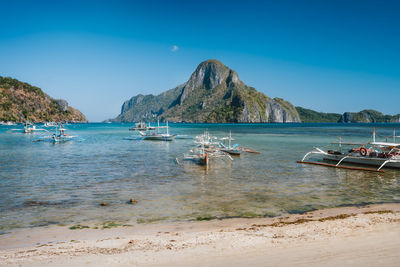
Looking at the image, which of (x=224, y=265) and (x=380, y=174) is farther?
(x=380, y=174)

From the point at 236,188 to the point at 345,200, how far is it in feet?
19.8

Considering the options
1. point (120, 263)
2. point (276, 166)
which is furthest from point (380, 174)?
→ point (120, 263)

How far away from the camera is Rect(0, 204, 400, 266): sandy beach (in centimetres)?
664

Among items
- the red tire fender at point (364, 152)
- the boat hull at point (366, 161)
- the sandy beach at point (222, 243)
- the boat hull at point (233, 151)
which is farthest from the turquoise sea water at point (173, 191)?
the boat hull at point (233, 151)

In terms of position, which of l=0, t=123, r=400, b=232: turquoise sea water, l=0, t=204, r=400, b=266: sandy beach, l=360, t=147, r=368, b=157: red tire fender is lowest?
l=0, t=123, r=400, b=232: turquoise sea water

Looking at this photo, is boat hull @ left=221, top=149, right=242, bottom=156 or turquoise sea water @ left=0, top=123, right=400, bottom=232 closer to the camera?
turquoise sea water @ left=0, top=123, right=400, bottom=232

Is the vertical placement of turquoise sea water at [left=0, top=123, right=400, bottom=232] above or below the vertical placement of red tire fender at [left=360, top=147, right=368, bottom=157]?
below

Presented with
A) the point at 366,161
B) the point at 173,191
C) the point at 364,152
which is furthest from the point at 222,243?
the point at 364,152

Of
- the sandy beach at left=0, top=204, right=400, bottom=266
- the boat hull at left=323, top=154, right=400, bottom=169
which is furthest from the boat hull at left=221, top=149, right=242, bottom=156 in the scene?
the sandy beach at left=0, top=204, right=400, bottom=266

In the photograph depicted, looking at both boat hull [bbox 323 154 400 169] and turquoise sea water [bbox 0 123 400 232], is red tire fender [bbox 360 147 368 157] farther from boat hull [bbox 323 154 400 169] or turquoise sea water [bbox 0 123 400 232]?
turquoise sea water [bbox 0 123 400 232]

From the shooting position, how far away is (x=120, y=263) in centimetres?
651

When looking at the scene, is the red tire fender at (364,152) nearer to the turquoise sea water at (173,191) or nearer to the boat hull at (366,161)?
the boat hull at (366,161)

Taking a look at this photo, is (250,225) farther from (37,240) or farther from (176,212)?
(37,240)

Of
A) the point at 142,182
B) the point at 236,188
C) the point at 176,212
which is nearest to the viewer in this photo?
the point at 176,212
